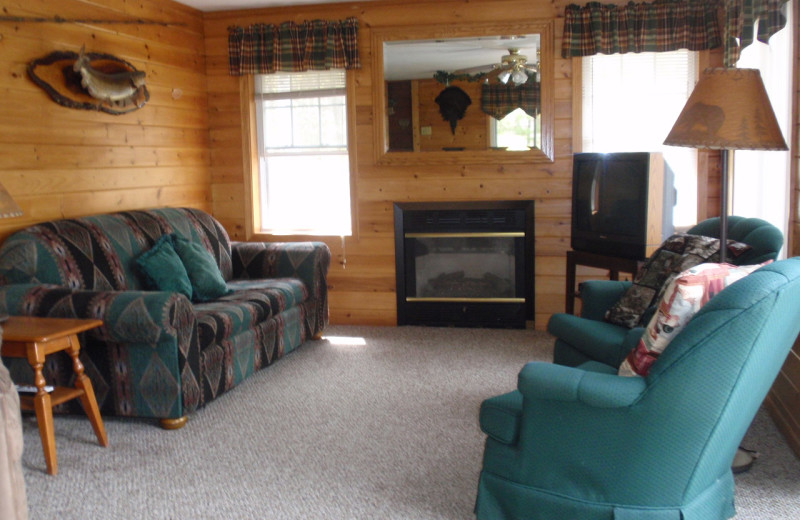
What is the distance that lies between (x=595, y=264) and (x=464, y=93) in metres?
1.55

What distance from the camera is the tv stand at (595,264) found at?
4359 millimetres

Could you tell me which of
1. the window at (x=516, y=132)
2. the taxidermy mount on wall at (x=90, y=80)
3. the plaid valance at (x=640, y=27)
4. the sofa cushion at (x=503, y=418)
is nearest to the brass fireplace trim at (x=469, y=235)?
the window at (x=516, y=132)

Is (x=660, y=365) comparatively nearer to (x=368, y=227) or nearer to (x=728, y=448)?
(x=728, y=448)

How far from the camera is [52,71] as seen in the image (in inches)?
159

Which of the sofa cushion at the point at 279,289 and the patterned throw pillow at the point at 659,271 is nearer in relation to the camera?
the patterned throw pillow at the point at 659,271

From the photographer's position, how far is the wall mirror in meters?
5.19

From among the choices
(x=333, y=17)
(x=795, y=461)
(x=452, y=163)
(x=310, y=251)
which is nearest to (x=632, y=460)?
(x=795, y=461)

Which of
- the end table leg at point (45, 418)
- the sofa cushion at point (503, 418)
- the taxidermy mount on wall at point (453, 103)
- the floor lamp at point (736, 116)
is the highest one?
the taxidermy mount on wall at point (453, 103)


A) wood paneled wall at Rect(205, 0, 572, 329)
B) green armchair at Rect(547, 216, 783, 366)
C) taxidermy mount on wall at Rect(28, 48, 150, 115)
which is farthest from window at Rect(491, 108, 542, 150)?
taxidermy mount on wall at Rect(28, 48, 150, 115)

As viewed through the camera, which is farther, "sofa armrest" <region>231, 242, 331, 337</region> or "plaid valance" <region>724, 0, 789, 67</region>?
"sofa armrest" <region>231, 242, 331, 337</region>

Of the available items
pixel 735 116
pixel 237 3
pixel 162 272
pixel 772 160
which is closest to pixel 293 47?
pixel 237 3

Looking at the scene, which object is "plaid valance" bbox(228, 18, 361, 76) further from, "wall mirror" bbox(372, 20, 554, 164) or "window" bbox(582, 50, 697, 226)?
"window" bbox(582, 50, 697, 226)

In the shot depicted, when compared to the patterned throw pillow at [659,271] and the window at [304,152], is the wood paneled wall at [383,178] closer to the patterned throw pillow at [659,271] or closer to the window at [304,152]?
the window at [304,152]

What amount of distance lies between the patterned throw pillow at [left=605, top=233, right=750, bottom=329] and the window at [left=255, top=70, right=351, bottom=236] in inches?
103
